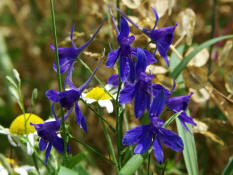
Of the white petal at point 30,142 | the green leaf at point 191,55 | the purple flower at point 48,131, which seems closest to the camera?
the purple flower at point 48,131

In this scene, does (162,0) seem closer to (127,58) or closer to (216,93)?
(216,93)

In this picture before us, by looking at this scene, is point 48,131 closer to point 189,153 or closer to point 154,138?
point 154,138

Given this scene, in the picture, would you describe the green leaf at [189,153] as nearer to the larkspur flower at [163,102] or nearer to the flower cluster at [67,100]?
the larkspur flower at [163,102]

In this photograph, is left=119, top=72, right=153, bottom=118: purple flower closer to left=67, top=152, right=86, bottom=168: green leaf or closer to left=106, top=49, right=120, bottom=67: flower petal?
left=106, top=49, right=120, bottom=67: flower petal

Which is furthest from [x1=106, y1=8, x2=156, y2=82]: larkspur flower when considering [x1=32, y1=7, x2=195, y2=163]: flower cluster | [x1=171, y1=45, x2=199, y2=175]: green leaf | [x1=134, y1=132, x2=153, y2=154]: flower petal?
[x1=171, y1=45, x2=199, y2=175]: green leaf

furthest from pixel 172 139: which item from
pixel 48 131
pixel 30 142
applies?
pixel 30 142

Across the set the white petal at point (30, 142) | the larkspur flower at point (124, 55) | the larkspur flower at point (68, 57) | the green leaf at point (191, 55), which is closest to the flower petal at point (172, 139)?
the larkspur flower at point (124, 55)

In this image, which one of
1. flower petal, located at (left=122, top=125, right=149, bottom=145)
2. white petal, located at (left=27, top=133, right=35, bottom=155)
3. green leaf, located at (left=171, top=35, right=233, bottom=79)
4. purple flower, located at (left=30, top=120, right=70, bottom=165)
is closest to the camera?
flower petal, located at (left=122, top=125, right=149, bottom=145)
